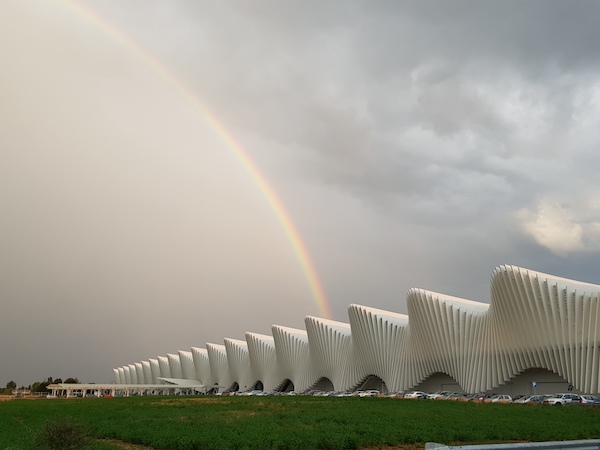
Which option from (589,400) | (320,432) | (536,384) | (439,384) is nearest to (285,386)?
(439,384)

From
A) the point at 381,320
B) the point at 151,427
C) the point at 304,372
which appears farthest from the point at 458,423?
the point at 304,372

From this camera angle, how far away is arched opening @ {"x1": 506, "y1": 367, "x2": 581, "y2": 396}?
2104 inches

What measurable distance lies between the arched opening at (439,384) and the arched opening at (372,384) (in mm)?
11204

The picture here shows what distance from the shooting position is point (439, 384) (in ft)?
236

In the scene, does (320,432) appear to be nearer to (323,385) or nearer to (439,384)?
(439,384)

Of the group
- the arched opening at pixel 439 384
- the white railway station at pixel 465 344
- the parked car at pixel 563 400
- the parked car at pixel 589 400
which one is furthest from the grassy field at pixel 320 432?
the arched opening at pixel 439 384

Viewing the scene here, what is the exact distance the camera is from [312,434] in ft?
58.7

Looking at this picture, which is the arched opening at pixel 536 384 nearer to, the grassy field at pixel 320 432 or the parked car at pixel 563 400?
the parked car at pixel 563 400

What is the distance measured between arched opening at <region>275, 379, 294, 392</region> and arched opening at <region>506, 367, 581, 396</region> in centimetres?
5719

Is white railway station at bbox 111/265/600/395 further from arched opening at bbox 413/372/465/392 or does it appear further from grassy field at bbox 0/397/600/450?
grassy field at bbox 0/397/600/450

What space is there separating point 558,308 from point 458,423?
31100 mm

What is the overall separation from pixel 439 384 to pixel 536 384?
17752mm

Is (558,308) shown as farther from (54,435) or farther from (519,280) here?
(54,435)

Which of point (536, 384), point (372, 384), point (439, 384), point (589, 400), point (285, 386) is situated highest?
point (536, 384)
